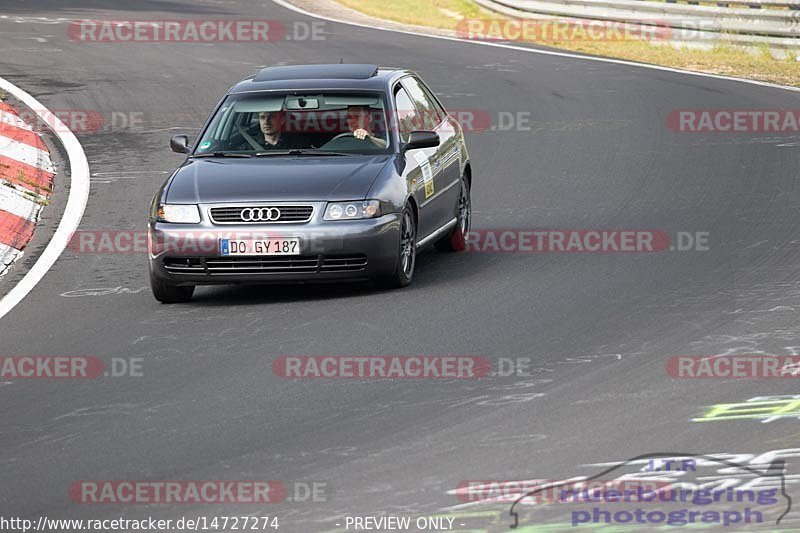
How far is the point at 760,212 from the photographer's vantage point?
13.9 meters

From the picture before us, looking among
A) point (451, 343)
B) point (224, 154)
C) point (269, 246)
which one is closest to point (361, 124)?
point (224, 154)

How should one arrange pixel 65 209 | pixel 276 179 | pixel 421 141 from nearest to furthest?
1. pixel 276 179
2. pixel 421 141
3. pixel 65 209

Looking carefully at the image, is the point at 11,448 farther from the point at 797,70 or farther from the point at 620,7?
the point at 620,7

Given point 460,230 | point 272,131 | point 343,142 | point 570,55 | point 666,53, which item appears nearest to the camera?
point 343,142

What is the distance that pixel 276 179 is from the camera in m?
10.9

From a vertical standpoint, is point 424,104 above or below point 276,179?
above

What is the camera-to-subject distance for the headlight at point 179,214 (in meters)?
10.7

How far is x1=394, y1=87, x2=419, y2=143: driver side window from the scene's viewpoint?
39.1 feet

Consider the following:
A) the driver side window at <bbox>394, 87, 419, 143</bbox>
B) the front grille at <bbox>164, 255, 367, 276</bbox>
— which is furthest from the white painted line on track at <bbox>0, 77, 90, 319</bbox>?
A: the driver side window at <bbox>394, 87, 419, 143</bbox>

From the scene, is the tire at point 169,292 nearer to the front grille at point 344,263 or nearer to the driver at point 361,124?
the front grille at point 344,263

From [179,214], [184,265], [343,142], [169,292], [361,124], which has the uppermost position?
[361,124]

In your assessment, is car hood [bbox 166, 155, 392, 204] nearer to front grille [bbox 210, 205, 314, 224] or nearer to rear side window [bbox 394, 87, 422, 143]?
front grille [bbox 210, 205, 314, 224]

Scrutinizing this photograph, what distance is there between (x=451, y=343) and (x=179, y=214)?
96.6 inches

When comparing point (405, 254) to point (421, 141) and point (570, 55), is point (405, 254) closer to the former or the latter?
point (421, 141)
